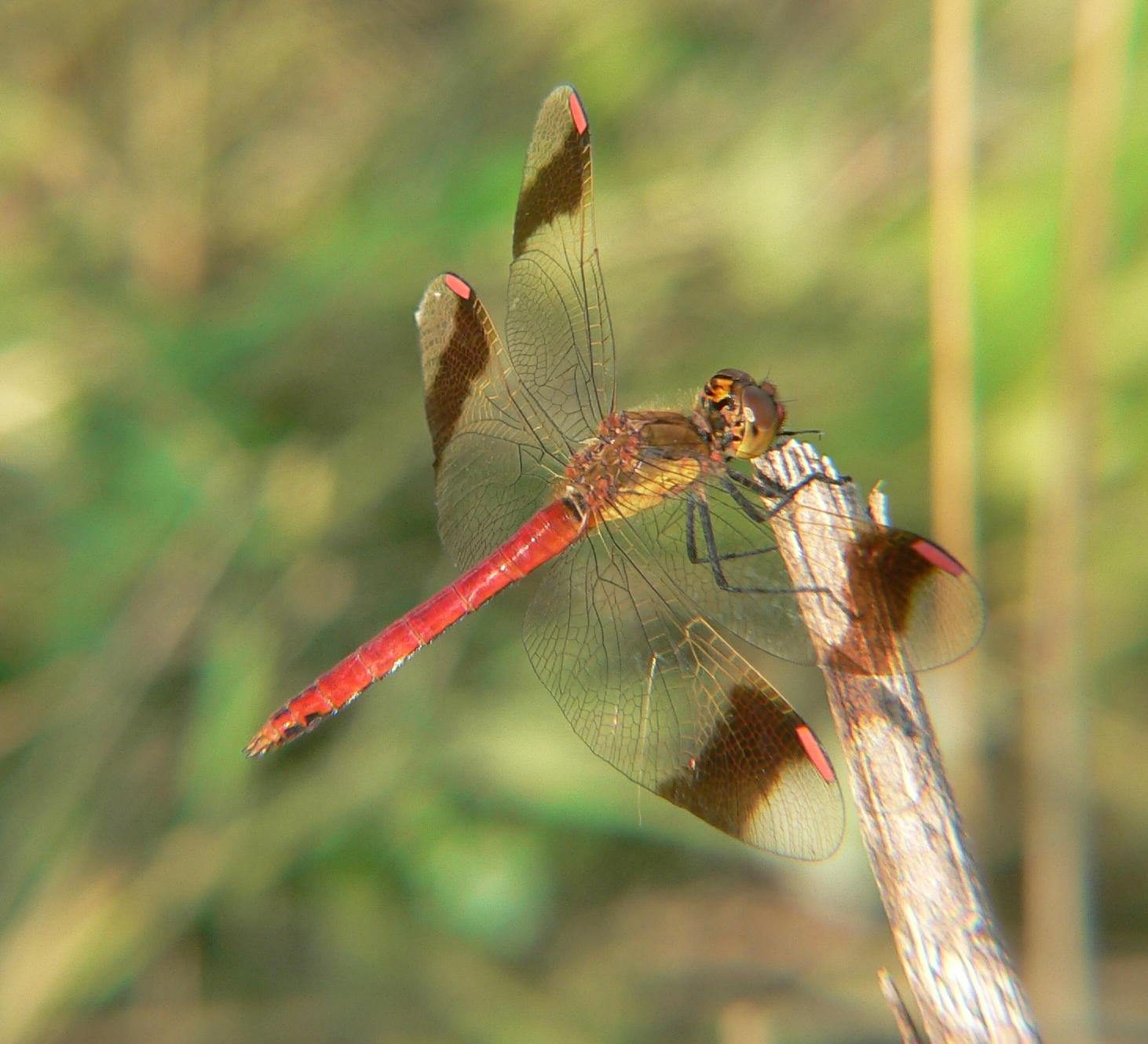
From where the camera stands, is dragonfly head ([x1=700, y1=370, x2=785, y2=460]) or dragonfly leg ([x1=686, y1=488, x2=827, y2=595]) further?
dragonfly head ([x1=700, y1=370, x2=785, y2=460])

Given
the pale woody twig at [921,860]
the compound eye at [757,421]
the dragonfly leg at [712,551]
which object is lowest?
the pale woody twig at [921,860]

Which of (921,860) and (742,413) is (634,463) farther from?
(921,860)

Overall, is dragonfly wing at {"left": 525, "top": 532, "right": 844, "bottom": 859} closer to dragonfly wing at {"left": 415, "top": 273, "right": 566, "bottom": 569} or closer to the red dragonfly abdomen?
the red dragonfly abdomen

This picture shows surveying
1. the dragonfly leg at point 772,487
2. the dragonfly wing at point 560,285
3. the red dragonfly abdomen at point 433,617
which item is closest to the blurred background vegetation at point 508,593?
the red dragonfly abdomen at point 433,617

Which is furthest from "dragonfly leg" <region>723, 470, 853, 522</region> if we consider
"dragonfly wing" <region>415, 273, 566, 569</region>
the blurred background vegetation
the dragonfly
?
the blurred background vegetation

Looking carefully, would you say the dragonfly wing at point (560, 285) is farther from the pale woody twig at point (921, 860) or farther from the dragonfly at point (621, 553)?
the pale woody twig at point (921, 860)

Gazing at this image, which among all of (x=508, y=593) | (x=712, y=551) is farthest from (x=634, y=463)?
(x=508, y=593)
